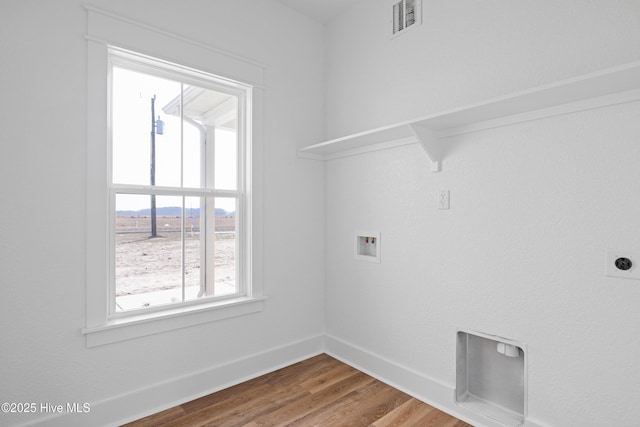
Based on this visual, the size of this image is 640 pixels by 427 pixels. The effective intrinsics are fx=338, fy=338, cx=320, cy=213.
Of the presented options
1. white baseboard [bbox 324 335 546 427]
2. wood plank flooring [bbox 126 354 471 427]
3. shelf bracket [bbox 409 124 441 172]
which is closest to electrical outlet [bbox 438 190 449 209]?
shelf bracket [bbox 409 124 441 172]

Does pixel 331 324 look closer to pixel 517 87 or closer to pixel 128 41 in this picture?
pixel 517 87

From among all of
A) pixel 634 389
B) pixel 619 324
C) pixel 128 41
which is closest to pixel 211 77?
pixel 128 41

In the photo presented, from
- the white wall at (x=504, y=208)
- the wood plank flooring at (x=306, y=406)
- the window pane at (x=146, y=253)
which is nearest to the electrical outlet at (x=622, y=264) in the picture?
the white wall at (x=504, y=208)

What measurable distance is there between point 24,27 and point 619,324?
318 cm

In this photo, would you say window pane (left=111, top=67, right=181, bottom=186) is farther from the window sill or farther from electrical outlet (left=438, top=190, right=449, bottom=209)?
electrical outlet (left=438, top=190, right=449, bottom=209)

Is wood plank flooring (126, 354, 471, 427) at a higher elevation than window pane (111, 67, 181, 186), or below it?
below

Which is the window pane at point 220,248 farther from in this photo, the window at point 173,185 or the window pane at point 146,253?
the window pane at point 146,253

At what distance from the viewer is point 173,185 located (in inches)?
88.4

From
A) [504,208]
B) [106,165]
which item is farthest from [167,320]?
[504,208]

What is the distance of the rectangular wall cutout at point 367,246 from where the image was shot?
101 inches

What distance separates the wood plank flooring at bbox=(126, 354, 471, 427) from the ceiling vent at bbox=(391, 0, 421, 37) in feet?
8.23

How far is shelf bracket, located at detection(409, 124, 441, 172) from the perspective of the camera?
201 centimetres

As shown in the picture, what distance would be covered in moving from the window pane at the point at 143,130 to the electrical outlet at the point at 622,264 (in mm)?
2410

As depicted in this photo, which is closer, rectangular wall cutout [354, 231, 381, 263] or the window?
the window
